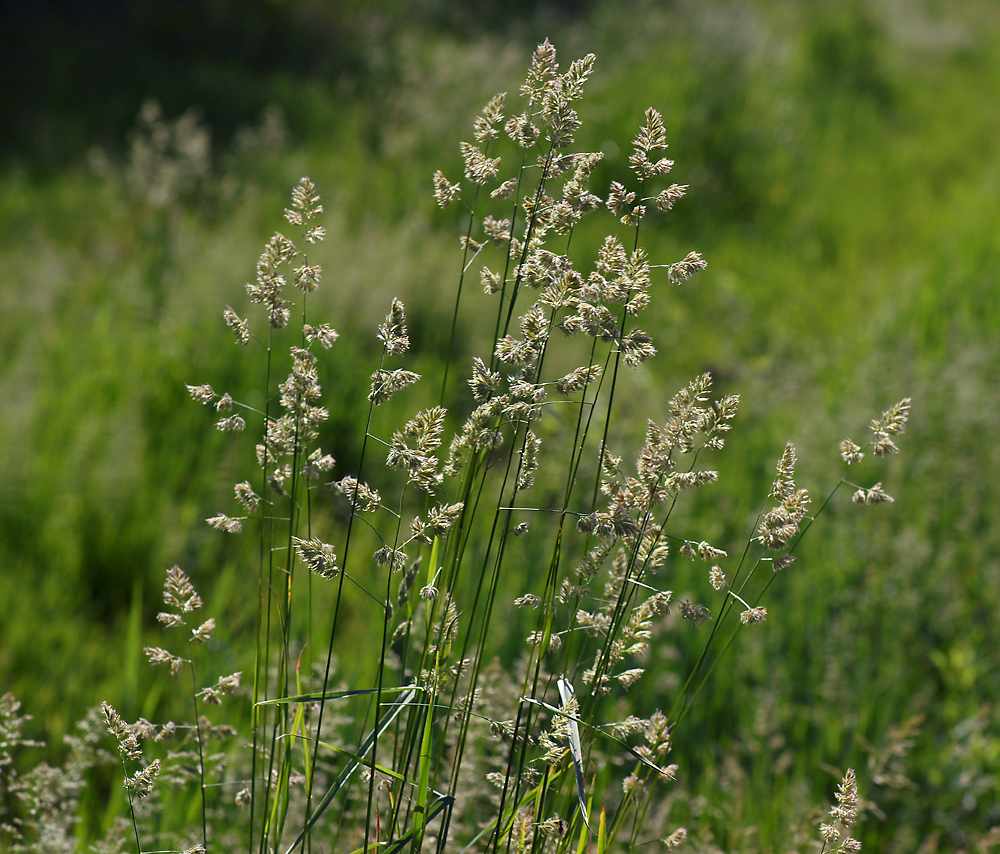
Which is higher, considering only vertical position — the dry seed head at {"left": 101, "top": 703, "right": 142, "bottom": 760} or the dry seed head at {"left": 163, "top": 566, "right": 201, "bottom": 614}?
the dry seed head at {"left": 163, "top": 566, "right": 201, "bottom": 614}

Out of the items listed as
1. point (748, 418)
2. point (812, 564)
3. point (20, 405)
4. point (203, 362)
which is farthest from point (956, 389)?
point (20, 405)

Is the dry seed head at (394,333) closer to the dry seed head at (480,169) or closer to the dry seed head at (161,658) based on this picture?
the dry seed head at (480,169)

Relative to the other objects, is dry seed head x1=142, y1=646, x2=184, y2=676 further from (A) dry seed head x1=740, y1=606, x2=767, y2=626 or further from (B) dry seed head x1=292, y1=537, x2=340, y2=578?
(A) dry seed head x1=740, y1=606, x2=767, y2=626

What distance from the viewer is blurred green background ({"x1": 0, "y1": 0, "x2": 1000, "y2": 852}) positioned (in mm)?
2404

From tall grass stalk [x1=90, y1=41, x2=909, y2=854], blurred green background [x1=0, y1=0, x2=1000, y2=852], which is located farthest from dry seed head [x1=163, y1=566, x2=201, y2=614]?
blurred green background [x1=0, y1=0, x2=1000, y2=852]

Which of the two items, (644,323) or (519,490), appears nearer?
(519,490)

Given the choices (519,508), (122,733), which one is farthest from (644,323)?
(122,733)

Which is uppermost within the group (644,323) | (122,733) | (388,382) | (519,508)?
(644,323)

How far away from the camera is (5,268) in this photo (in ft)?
14.0

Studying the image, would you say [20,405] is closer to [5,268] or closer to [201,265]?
[201,265]

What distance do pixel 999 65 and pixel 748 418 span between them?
12145mm

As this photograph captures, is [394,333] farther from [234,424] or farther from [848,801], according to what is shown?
[848,801]

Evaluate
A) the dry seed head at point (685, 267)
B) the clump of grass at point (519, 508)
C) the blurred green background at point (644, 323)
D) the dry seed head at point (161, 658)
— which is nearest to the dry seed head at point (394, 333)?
the clump of grass at point (519, 508)

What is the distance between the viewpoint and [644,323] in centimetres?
517
